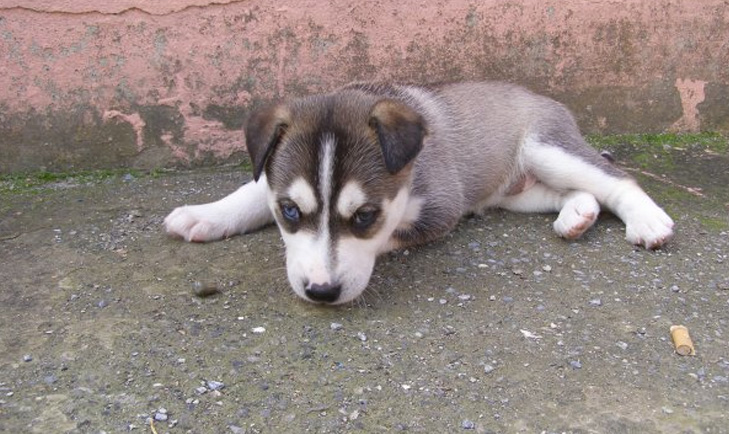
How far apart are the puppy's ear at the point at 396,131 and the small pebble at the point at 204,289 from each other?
2.99ft

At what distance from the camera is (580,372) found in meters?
2.92

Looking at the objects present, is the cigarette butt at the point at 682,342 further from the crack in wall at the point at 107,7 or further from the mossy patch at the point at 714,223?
the crack in wall at the point at 107,7

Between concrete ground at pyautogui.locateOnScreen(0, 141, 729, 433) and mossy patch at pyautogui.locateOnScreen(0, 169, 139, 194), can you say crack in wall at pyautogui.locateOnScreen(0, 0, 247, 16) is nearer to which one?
mossy patch at pyautogui.locateOnScreen(0, 169, 139, 194)

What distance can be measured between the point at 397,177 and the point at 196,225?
1.09 m

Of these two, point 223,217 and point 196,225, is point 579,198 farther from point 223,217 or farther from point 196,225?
point 196,225

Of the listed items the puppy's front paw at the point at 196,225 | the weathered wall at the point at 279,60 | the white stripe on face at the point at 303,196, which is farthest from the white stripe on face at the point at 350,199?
the weathered wall at the point at 279,60

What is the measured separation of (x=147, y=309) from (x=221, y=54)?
2033mm

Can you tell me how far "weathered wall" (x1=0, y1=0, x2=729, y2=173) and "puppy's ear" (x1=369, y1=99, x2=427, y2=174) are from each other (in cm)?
161

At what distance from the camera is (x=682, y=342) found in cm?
308

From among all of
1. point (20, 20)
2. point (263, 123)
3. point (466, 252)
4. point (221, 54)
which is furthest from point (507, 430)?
point (20, 20)

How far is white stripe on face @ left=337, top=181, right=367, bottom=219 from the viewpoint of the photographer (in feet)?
10.7

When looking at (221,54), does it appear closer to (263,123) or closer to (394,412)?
(263,123)

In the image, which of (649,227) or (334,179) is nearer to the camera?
(334,179)

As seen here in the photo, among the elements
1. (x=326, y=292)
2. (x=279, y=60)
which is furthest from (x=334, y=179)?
(x=279, y=60)
